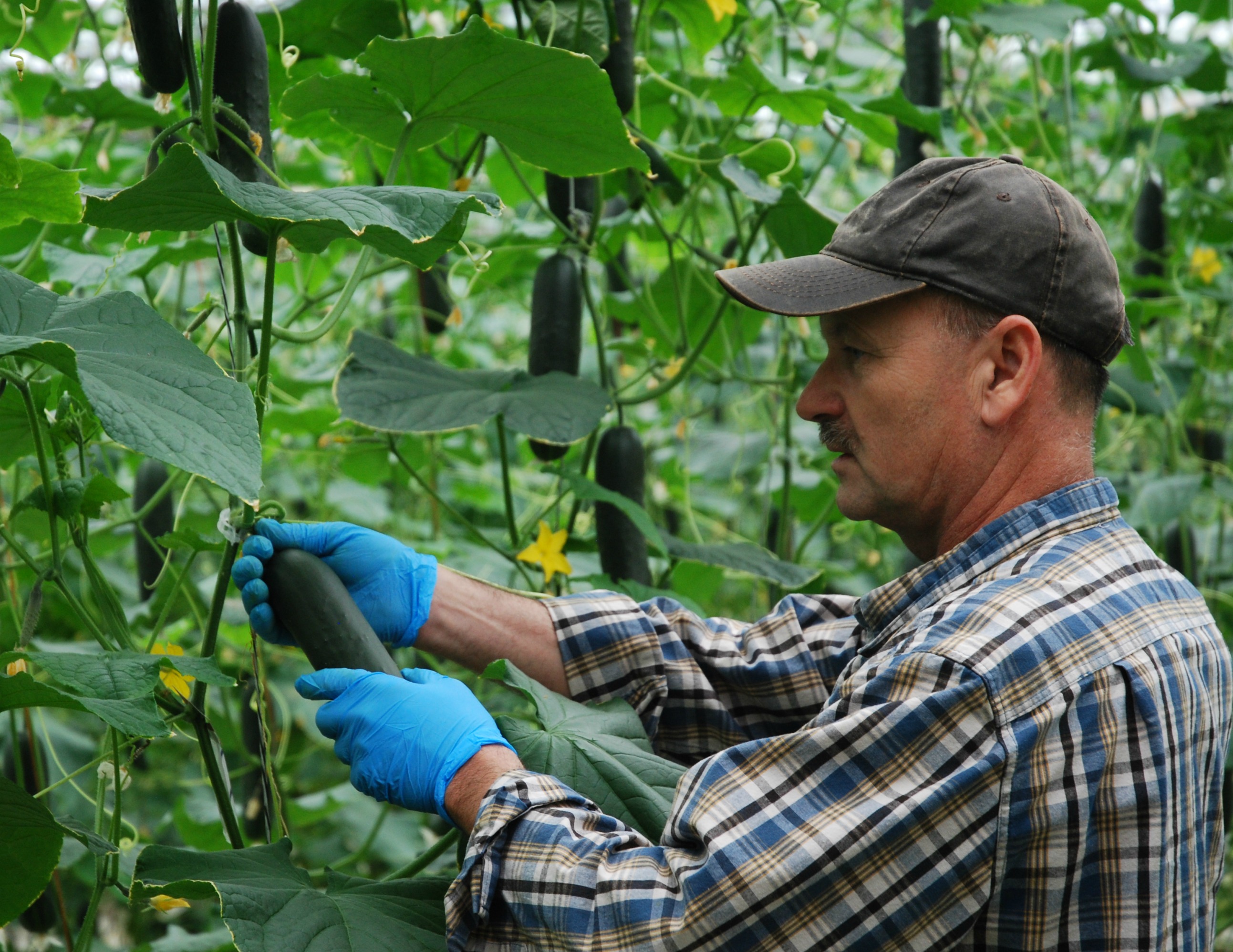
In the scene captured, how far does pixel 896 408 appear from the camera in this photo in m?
1.33

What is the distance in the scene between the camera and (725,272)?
1.49 metres

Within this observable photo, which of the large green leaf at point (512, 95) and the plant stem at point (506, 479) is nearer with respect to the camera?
the large green leaf at point (512, 95)

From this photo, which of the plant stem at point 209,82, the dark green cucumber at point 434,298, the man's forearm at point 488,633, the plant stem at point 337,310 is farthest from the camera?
the dark green cucumber at point 434,298

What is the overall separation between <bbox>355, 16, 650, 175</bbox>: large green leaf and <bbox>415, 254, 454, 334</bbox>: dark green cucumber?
0.82 m

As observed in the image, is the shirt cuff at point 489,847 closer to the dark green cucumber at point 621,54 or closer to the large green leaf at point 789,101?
the dark green cucumber at point 621,54

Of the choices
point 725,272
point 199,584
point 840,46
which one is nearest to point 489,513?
point 199,584

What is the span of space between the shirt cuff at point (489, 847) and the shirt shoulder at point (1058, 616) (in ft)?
1.23

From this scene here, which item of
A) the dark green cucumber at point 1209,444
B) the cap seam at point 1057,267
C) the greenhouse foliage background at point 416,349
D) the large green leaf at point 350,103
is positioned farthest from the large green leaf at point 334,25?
the dark green cucumber at point 1209,444

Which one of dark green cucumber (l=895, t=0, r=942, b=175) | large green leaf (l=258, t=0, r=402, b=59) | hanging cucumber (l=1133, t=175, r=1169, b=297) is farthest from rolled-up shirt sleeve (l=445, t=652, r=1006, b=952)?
hanging cucumber (l=1133, t=175, r=1169, b=297)

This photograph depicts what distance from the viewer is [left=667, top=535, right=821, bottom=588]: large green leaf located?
81.6 inches

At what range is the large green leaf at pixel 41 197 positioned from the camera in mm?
1251

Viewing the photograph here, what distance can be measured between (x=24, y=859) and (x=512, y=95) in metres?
0.99

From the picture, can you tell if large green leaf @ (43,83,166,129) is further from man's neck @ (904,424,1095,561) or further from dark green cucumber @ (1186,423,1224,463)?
dark green cucumber @ (1186,423,1224,463)

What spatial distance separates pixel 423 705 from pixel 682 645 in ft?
1.54
